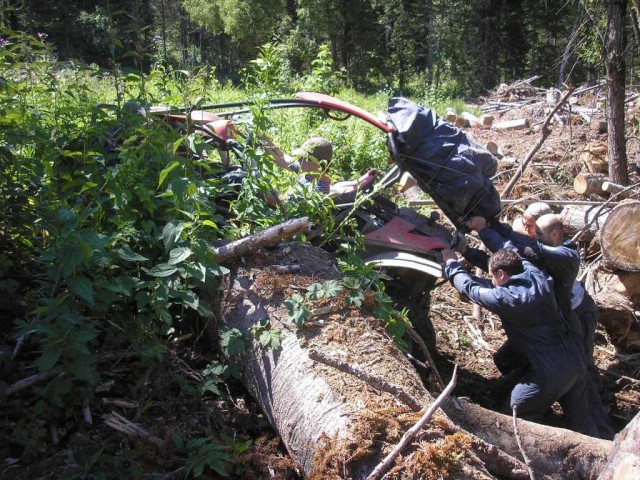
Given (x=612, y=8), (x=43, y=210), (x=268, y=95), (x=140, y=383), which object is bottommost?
(x=140, y=383)

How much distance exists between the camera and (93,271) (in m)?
3.04

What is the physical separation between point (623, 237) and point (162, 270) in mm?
4245

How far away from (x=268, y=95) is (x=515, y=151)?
21.6 feet

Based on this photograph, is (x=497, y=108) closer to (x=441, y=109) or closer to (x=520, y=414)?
(x=441, y=109)

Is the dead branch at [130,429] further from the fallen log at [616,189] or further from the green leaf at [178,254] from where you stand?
the fallen log at [616,189]

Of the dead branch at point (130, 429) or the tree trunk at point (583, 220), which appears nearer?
the dead branch at point (130, 429)

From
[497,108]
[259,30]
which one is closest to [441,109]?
[497,108]

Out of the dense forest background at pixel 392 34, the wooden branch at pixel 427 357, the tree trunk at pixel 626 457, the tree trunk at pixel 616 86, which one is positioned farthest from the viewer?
the dense forest background at pixel 392 34

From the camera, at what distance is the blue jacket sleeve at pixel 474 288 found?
4105 millimetres

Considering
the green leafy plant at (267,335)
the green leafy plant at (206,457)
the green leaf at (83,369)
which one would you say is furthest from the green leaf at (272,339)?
the green leaf at (83,369)

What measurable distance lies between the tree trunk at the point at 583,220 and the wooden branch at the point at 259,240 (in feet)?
12.1

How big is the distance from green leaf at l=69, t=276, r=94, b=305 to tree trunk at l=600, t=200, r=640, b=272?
459 centimetres

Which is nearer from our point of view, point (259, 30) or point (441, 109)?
point (441, 109)

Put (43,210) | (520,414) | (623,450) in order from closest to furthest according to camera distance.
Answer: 1. (623,450)
2. (43,210)
3. (520,414)
